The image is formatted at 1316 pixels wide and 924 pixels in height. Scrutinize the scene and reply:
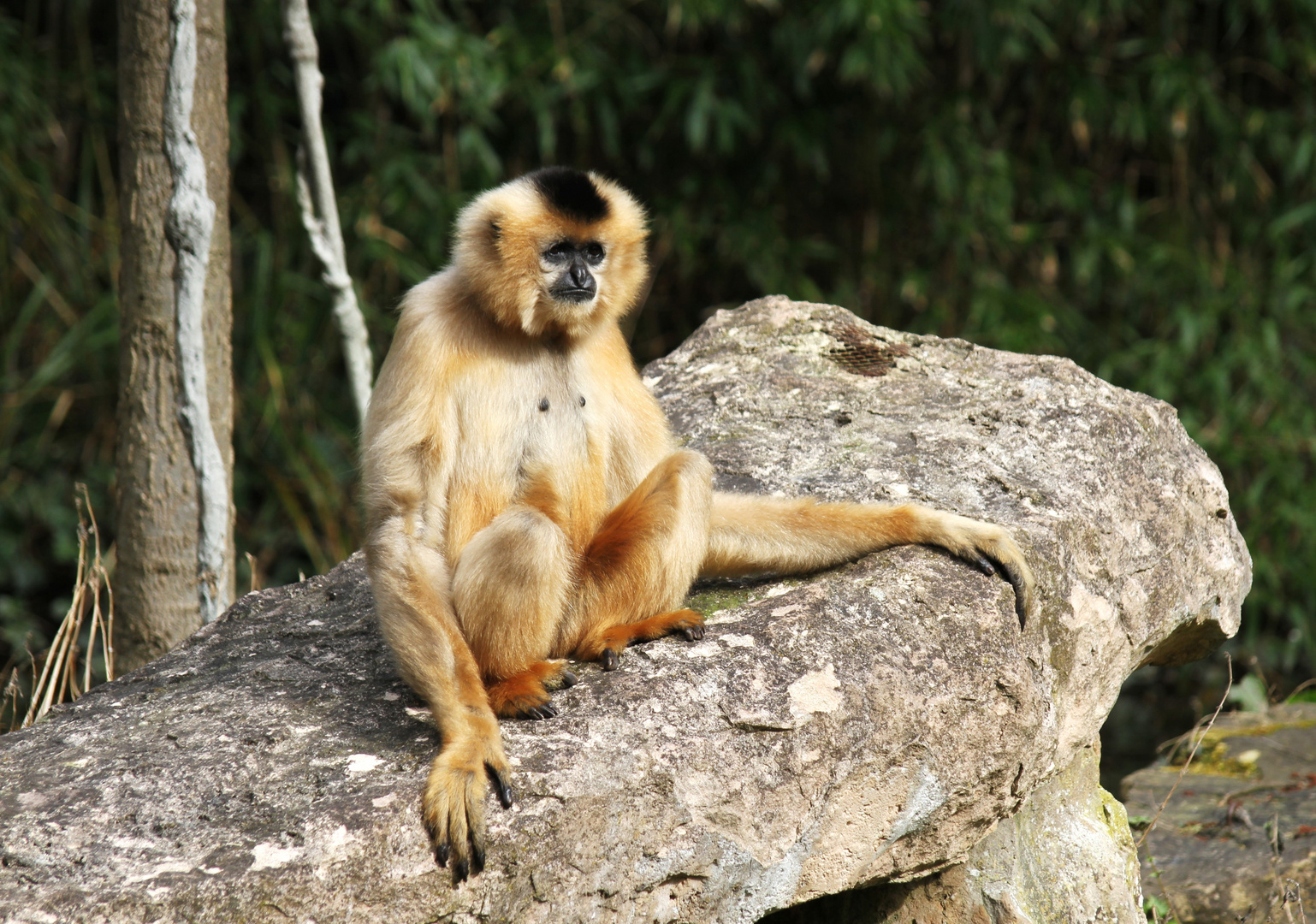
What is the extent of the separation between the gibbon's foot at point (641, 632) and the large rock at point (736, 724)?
1.8 inches

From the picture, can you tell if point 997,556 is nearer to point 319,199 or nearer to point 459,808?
point 459,808

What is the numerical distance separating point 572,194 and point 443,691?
1.55 meters

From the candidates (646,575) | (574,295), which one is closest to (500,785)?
(646,575)

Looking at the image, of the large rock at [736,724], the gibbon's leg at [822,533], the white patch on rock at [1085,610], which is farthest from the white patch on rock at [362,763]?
the white patch on rock at [1085,610]

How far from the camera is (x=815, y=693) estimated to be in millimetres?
2990

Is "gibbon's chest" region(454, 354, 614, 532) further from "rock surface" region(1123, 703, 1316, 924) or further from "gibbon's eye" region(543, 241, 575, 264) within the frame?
"rock surface" region(1123, 703, 1316, 924)

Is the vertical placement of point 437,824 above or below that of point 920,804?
above

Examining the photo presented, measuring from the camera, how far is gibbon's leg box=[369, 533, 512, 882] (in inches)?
98.7

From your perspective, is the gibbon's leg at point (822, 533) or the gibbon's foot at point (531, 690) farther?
Result: the gibbon's leg at point (822, 533)

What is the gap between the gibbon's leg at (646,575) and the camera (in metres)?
3.20

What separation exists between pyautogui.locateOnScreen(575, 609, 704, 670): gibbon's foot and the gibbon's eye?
109 cm

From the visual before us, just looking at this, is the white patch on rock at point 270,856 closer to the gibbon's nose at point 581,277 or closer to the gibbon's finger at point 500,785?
the gibbon's finger at point 500,785

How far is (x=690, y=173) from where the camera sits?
7664 millimetres

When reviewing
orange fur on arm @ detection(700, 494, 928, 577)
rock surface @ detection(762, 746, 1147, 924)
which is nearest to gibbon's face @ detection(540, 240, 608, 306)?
orange fur on arm @ detection(700, 494, 928, 577)
